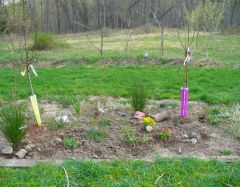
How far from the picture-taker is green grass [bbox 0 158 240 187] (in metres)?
2.77

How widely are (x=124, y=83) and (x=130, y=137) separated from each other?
327 cm

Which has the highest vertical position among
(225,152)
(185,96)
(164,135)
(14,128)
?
(185,96)

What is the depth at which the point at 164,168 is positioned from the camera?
2.99 meters

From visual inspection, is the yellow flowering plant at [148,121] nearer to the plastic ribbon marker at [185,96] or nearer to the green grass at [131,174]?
the plastic ribbon marker at [185,96]

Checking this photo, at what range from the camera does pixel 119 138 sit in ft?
12.1

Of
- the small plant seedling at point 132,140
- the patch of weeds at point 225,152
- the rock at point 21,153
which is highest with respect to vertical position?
the small plant seedling at point 132,140

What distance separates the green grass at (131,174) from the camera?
2770 mm

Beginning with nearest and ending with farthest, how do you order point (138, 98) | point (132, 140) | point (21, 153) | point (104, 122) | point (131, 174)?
1. point (131, 174)
2. point (21, 153)
3. point (132, 140)
4. point (104, 122)
5. point (138, 98)

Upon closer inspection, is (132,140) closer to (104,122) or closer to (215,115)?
(104,122)

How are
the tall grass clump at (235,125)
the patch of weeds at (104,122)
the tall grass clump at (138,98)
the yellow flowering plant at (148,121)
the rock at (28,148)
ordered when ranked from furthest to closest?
the tall grass clump at (138,98), the patch of weeds at (104,122), the yellow flowering plant at (148,121), the tall grass clump at (235,125), the rock at (28,148)

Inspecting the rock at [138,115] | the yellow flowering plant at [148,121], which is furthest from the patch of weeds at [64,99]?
the yellow flowering plant at [148,121]

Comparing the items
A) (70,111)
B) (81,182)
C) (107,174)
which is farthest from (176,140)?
(70,111)

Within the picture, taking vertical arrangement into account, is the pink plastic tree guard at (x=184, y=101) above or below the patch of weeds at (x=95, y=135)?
above

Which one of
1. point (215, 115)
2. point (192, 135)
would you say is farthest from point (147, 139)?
point (215, 115)
